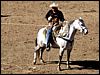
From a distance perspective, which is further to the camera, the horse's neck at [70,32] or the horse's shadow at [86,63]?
the horse's shadow at [86,63]

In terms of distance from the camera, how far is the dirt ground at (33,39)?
14.4m

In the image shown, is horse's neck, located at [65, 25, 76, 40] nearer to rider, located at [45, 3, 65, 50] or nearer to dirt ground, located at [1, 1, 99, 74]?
rider, located at [45, 3, 65, 50]

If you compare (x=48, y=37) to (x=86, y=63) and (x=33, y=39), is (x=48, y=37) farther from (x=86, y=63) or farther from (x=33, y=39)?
(x=33, y=39)

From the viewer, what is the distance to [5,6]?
99.0ft

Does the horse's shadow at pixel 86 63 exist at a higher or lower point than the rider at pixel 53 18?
lower

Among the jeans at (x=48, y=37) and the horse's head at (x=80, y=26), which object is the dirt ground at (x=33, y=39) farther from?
the horse's head at (x=80, y=26)

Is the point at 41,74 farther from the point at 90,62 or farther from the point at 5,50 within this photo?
the point at 5,50

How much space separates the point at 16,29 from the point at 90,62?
23.2ft

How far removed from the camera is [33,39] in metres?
19.5

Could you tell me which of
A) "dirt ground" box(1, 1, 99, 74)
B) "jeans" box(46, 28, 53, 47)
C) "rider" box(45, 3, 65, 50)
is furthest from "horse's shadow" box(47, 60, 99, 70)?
"rider" box(45, 3, 65, 50)

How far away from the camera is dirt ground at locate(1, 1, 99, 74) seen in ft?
47.3

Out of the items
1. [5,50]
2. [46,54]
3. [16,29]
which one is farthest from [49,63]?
[16,29]

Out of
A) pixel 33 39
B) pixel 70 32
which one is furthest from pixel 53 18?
pixel 33 39

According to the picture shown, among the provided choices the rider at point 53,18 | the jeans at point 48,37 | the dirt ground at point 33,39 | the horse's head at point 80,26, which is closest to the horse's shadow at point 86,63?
the dirt ground at point 33,39
